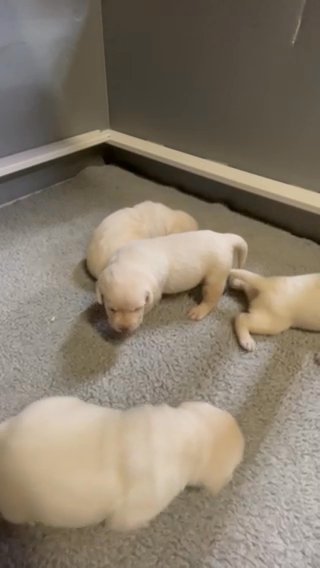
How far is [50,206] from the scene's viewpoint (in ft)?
5.76

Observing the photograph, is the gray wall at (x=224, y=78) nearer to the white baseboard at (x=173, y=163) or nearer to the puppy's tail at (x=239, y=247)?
the white baseboard at (x=173, y=163)

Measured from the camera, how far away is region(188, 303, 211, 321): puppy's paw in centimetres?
128

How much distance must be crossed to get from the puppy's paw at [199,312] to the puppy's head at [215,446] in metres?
0.31

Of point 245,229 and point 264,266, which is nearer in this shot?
point 264,266

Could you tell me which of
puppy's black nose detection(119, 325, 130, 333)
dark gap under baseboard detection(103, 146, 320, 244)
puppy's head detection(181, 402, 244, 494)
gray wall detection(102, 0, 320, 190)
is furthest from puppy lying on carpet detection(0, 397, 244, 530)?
gray wall detection(102, 0, 320, 190)

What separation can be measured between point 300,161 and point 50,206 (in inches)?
31.7

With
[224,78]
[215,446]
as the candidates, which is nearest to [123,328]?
[215,446]

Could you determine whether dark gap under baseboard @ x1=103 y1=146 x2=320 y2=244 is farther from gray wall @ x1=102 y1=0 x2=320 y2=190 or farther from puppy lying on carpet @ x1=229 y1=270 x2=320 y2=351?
puppy lying on carpet @ x1=229 y1=270 x2=320 y2=351

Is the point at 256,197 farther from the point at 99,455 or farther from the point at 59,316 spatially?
the point at 99,455

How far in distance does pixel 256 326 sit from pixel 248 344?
50mm

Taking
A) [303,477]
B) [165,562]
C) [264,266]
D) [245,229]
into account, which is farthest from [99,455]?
[245,229]

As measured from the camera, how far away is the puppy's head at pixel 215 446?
883mm

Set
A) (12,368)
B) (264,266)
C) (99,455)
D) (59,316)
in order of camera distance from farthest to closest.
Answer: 1. (264,266)
2. (59,316)
3. (12,368)
4. (99,455)

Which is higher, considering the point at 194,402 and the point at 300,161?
the point at 300,161
